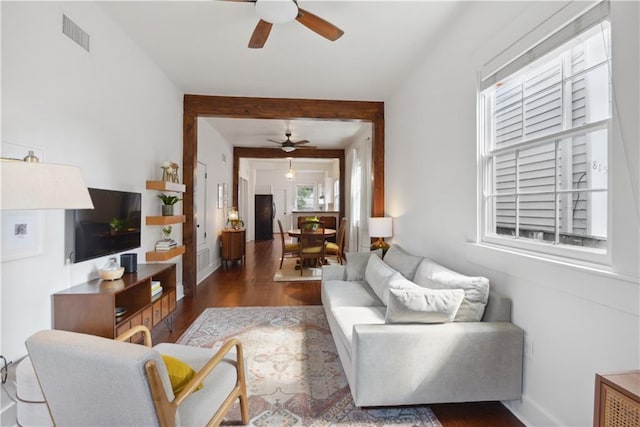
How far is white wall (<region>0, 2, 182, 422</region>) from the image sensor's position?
171cm

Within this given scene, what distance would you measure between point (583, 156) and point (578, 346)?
3.10 feet

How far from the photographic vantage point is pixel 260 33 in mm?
2354

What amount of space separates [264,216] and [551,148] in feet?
34.1

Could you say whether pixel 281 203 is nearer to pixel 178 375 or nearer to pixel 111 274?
pixel 111 274

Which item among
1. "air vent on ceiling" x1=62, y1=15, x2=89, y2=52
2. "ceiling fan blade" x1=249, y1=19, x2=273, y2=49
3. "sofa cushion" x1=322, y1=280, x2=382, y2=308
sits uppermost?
"ceiling fan blade" x1=249, y1=19, x2=273, y2=49

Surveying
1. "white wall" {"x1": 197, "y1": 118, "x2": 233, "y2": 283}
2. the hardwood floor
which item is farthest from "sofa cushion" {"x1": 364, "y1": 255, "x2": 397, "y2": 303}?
"white wall" {"x1": 197, "y1": 118, "x2": 233, "y2": 283}

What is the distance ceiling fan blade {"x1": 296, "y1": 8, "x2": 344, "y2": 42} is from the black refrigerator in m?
9.44

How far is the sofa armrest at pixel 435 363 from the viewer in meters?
1.69

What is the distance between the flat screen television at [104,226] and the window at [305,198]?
9.55 m

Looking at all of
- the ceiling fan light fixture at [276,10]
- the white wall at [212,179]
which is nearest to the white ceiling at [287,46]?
the ceiling fan light fixture at [276,10]

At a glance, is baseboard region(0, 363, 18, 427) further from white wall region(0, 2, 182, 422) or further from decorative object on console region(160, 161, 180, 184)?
decorative object on console region(160, 161, 180, 184)

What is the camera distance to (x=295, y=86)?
4047mm

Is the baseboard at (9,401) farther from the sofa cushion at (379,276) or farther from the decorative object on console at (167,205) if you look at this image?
the sofa cushion at (379,276)

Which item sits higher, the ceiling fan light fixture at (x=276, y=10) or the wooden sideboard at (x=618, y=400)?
the ceiling fan light fixture at (x=276, y=10)
